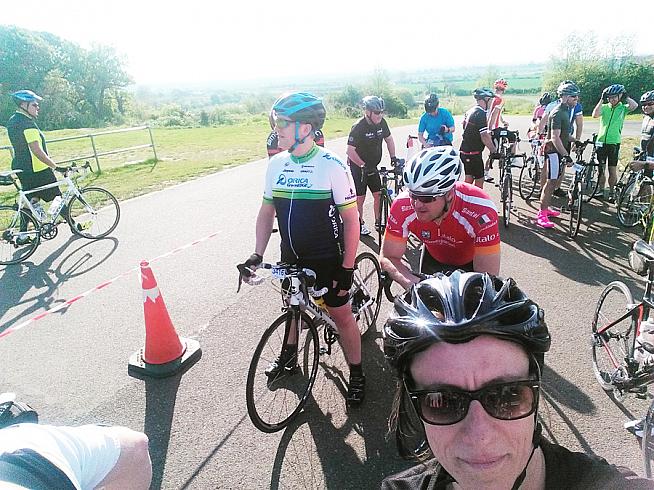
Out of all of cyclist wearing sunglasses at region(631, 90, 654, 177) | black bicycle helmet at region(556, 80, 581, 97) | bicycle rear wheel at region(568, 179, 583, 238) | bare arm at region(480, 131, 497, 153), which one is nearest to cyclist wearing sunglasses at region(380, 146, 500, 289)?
bicycle rear wheel at region(568, 179, 583, 238)

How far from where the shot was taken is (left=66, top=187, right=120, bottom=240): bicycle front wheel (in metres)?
7.49

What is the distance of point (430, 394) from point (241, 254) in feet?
18.8

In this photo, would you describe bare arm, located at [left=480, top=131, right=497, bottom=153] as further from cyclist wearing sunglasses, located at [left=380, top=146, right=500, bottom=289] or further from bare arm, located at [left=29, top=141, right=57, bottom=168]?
bare arm, located at [left=29, top=141, right=57, bottom=168]

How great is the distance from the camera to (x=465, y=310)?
1.26 meters

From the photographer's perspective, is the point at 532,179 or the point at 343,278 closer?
the point at 343,278

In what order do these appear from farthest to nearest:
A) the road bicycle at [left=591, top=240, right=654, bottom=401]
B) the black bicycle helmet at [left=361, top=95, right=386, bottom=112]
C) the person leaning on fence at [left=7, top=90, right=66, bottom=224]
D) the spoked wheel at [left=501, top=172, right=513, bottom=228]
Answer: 1. the spoked wheel at [left=501, top=172, right=513, bottom=228]
2. the person leaning on fence at [left=7, top=90, right=66, bottom=224]
3. the black bicycle helmet at [left=361, top=95, right=386, bottom=112]
4. the road bicycle at [left=591, top=240, right=654, bottom=401]

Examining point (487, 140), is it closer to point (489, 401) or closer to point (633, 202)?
point (633, 202)

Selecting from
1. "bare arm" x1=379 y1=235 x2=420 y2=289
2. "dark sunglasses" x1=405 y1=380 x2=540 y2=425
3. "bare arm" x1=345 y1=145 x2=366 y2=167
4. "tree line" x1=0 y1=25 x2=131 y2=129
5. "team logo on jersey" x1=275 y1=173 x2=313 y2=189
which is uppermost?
"tree line" x1=0 y1=25 x2=131 y2=129

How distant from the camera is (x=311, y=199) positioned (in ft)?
10.3

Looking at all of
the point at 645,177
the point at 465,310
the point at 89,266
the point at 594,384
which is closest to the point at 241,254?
the point at 89,266

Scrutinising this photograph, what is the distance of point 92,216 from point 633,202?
955cm

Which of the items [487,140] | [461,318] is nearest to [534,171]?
Result: [487,140]

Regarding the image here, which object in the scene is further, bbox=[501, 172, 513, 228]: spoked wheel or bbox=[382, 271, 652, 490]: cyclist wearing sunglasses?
bbox=[501, 172, 513, 228]: spoked wheel

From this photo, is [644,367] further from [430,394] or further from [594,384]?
[430,394]
